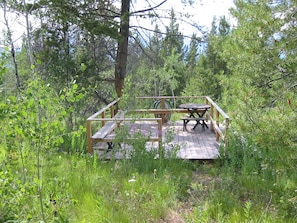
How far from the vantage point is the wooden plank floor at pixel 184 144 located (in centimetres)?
466

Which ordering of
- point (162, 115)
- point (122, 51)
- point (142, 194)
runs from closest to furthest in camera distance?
1. point (142, 194)
2. point (162, 115)
3. point (122, 51)

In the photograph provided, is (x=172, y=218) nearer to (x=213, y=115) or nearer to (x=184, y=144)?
(x=184, y=144)

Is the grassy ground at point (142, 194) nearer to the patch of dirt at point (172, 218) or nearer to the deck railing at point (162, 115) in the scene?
the patch of dirt at point (172, 218)

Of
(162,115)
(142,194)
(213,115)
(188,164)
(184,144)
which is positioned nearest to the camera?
(142,194)

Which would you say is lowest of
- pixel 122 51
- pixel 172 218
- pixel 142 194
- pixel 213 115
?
pixel 172 218

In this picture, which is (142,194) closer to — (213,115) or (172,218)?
(172,218)

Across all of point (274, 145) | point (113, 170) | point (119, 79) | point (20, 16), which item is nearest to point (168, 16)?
point (119, 79)

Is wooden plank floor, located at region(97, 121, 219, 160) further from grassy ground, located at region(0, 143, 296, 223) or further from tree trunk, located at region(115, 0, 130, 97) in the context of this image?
tree trunk, located at region(115, 0, 130, 97)

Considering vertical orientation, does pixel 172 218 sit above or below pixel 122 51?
below

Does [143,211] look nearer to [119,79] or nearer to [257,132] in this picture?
[257,132]

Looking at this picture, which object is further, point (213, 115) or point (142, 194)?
point (213, 115)

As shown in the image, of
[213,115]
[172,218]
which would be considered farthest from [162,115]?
[172,218]

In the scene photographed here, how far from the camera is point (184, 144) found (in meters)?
5.88

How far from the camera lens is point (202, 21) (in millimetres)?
8336
